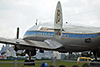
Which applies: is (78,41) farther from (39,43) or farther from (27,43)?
(27,43)

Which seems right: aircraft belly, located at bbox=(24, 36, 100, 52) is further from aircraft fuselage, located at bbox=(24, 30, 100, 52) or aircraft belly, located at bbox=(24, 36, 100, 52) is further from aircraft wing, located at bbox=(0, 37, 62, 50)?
aircraft wing, located at bbox=(0, 37, 62, 50)

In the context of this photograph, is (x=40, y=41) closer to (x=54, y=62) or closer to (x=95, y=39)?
(x=95, y=39)

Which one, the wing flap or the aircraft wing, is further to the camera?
the aircraft wing

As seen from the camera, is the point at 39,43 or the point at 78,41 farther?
the point at 39,43

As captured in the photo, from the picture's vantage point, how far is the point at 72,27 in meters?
26.8

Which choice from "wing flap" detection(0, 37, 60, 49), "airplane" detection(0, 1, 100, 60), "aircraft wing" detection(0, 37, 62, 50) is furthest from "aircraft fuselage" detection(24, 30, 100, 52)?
"wing flap" detection(0, 37, 60, 49)

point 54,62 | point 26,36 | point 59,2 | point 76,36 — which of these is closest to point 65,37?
point 76,36

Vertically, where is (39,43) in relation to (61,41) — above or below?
below

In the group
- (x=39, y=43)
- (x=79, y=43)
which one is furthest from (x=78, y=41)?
(x=39, y=43)

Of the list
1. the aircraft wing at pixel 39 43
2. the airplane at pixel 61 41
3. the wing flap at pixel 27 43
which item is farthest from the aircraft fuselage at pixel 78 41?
the wing flap at pixel 27 43

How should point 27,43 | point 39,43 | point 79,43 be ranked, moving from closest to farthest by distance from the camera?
point 27,43
point 79,43
point 39,43

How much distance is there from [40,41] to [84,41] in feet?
20.3

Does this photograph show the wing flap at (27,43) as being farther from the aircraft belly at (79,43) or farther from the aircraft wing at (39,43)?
the aircraft belly at (79,43)

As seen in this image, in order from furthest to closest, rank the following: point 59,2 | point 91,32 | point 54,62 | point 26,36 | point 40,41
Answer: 1. point 26,36
2. point 40,41
3. point 91,32
4. point 59,2
5. point 54,62
